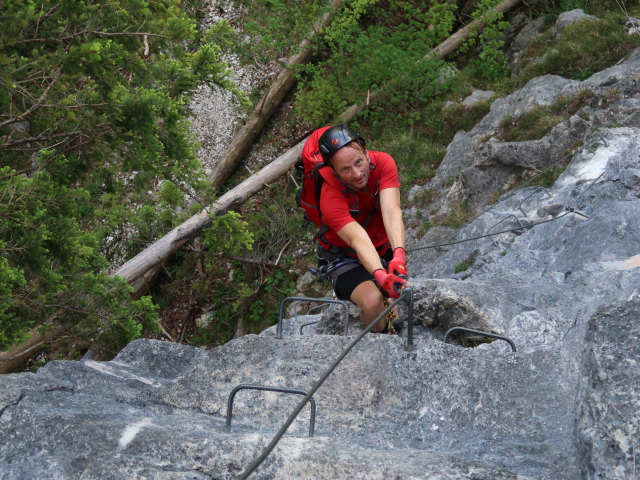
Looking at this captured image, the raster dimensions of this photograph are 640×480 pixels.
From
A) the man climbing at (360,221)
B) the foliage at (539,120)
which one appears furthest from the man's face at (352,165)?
the foliage at (539,120)

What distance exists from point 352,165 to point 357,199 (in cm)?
38

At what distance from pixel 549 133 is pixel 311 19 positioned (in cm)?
674

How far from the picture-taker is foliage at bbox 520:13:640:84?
11.9m

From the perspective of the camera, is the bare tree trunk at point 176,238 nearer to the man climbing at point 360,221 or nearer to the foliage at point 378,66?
the foliage at point 378,66

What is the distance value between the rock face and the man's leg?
0.45 meters

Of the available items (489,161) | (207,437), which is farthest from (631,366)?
(489,161)

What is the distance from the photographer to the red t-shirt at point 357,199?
16.2ft

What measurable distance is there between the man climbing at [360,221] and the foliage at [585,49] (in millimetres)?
8407

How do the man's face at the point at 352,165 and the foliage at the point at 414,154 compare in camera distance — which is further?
the foliage at the point at 414,154

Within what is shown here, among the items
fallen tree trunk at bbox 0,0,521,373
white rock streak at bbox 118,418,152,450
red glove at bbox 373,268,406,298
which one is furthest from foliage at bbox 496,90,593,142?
white rock streak at bbox 118,418,152,450

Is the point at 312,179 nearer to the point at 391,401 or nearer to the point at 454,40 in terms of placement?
the point at 391,401

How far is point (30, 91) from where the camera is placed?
633 cm

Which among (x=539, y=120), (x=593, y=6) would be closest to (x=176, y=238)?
(x=539, y=120)

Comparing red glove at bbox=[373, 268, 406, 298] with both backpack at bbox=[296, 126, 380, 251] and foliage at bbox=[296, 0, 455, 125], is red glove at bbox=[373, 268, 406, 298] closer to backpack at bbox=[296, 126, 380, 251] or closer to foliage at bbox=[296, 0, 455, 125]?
backpack at bbox=[296, 126, 380, 251]
